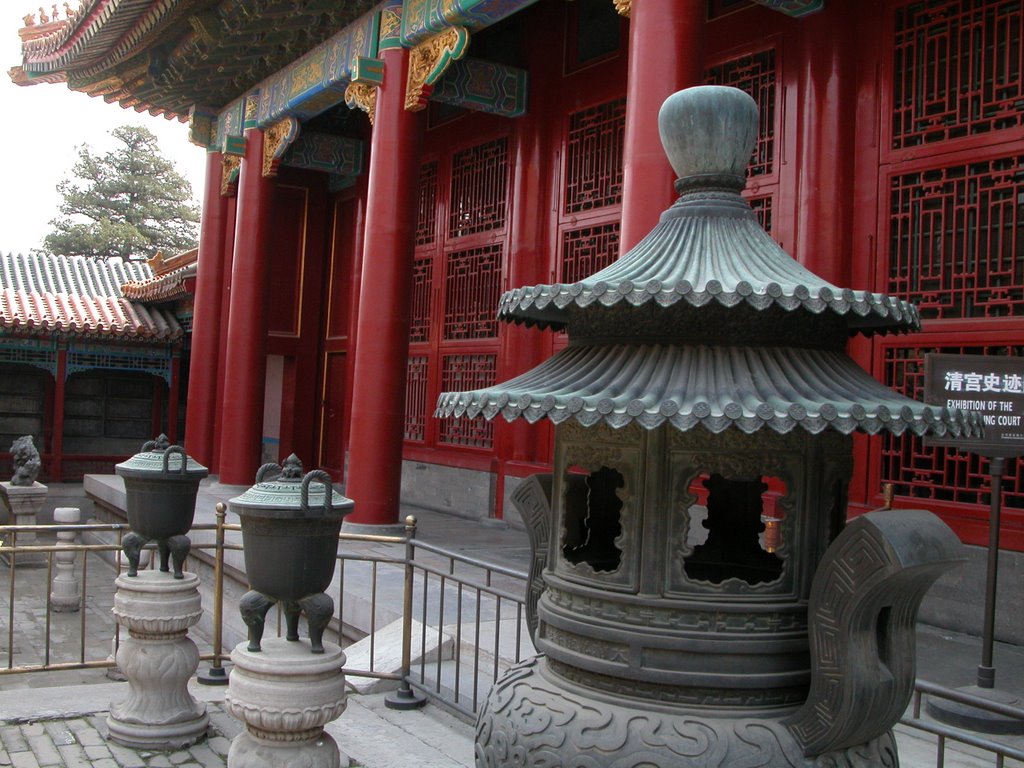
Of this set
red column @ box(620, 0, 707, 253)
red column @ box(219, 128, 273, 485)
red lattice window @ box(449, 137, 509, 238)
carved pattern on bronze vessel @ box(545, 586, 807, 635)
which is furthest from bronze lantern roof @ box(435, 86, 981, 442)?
red column @ box(219, 128, 273, 485)

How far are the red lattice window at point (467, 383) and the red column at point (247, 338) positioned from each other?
2786 millimetres

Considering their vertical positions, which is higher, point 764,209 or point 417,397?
point 764,209

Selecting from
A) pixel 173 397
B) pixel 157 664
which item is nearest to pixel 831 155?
pixel 157 664

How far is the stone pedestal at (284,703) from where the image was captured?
3.80 m

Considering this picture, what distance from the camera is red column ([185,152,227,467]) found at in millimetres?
14133

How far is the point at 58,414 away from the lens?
16469 mm

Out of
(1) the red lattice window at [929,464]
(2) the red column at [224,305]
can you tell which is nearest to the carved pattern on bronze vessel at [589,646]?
(1) the red lattice window at [929,464]

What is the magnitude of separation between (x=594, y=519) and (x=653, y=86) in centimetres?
333

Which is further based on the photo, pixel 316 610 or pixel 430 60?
pixel 430 60

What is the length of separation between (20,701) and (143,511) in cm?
122

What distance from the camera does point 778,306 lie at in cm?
233

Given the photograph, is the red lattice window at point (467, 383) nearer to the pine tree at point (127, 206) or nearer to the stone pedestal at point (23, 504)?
the stone pedestal at point (23, 504)

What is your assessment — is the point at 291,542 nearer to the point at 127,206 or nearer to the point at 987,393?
the point at 987,393

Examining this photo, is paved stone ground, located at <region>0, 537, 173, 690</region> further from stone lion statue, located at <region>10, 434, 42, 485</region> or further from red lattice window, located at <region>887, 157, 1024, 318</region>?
red lattice window, located at <region>887, 157, 1024, 318</region>
